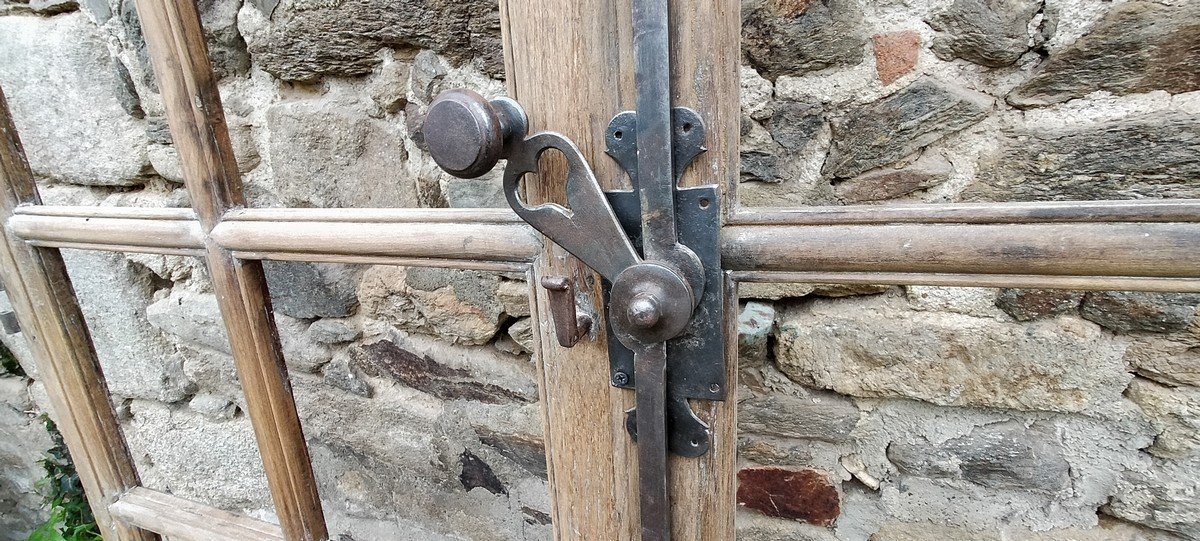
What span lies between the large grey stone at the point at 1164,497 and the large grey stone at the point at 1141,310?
154 millimetres

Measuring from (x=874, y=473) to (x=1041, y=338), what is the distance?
Result: 25cm

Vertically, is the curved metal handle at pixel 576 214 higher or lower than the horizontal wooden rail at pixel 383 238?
higher

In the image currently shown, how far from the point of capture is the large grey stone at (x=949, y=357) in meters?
0.61

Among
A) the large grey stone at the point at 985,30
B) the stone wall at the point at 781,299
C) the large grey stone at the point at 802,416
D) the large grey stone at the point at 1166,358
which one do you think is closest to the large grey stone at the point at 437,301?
the stone wall at the point at 781,299

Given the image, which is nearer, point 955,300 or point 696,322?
point 696,322

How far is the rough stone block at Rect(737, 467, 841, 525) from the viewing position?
0.78 m

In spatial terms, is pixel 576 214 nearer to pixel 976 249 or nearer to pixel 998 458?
pixel 976 249

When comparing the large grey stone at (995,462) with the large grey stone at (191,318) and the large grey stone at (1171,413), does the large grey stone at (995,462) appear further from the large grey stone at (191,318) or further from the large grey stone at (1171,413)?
the large grey stone at (191,318)

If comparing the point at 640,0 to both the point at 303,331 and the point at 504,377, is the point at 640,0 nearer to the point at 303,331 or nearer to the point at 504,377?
the point at 504,377

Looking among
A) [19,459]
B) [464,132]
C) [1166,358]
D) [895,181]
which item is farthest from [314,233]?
[19,459]

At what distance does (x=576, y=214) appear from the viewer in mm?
378

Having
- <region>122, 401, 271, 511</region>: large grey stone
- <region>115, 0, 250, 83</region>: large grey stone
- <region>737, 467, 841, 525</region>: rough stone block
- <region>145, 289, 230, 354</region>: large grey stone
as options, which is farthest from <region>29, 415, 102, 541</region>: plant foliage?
<region>737, 467, 841, 525</region>: rough stone block

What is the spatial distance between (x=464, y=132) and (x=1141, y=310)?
2.18 feet

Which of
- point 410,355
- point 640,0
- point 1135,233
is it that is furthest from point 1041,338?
point 410,355
